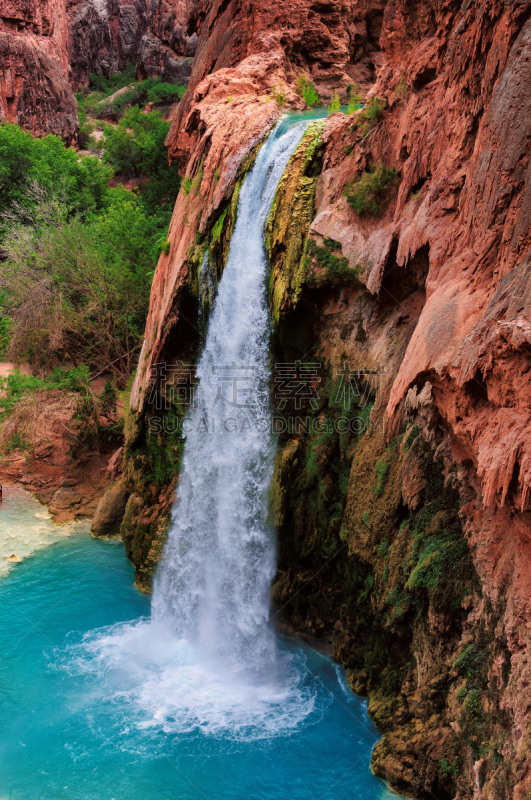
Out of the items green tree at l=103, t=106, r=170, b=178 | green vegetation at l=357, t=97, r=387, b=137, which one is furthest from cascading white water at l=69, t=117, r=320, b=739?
green tree at l=103, t=106, r=170, b=178

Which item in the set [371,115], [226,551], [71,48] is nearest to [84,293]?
[226,551]

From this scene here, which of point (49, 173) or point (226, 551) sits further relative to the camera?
point (49, 173)

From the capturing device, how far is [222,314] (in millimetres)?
11367

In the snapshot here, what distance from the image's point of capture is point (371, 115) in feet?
30.5

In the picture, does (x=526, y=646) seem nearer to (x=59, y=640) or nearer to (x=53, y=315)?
(x=59, y=640)

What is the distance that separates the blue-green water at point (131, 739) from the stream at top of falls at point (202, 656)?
2cm

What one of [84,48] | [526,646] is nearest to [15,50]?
[84,48]

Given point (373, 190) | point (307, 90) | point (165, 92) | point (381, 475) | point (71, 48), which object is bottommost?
point (381, 475)

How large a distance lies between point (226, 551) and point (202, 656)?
5.86 ft

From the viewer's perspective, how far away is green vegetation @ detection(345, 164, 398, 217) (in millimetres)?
9016

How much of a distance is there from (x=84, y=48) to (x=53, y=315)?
3525cm

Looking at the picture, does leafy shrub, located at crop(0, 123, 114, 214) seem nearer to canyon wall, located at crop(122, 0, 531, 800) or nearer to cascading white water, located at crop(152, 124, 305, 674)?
canyon wall, located at crop(122, 0, 531, 800)

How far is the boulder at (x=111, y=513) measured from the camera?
14.2 m

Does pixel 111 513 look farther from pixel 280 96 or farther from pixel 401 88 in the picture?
pixel 401 88
